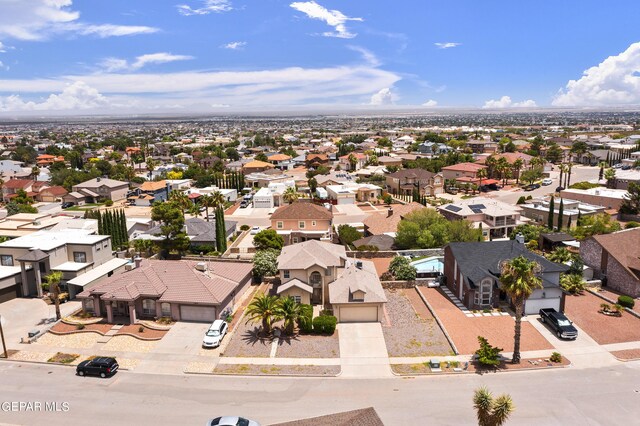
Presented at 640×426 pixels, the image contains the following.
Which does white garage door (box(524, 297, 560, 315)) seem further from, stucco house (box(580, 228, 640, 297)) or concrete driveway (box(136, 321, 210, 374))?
concrete driveway (box(136, 321, 210, 374))

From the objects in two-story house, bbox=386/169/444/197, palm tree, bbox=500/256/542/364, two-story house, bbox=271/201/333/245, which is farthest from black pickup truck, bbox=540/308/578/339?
two-story house, bbox=386/169/444/197

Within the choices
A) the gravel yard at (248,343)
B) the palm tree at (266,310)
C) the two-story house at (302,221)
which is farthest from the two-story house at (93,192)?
the palm tree at (266,310)

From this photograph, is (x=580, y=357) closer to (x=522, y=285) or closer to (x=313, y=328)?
(x=522, y=285)

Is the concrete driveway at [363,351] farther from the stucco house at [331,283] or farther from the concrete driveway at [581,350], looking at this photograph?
the concrete driveway at [581,350]

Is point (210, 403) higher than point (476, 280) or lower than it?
lower

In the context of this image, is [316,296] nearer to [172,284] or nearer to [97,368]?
[172,284]

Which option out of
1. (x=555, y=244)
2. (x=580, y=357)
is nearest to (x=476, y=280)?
(x=580, y=357)
